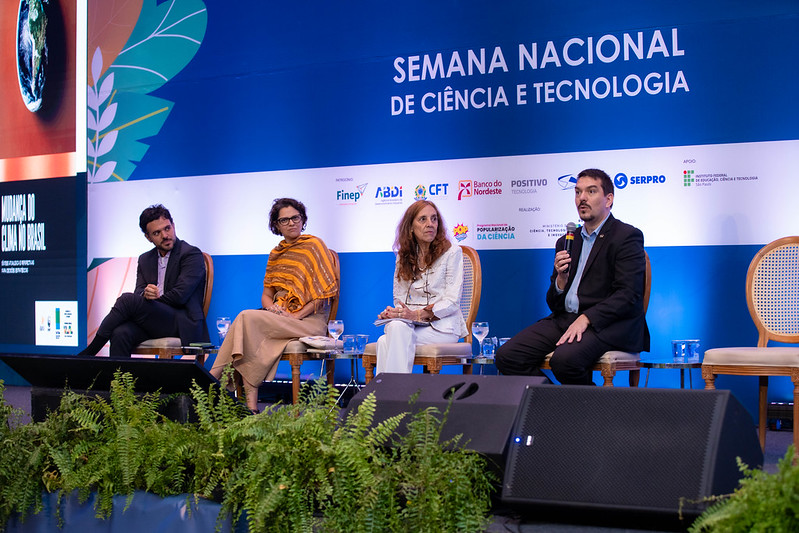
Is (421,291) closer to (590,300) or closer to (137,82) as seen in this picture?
(590,300)

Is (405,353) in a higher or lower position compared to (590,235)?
lower

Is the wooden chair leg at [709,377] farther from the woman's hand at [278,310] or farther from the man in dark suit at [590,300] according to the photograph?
the woman's hand at [278,310]

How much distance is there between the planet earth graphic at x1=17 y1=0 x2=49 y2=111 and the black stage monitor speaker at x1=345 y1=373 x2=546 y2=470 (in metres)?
5.26

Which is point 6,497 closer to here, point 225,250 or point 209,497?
point 209,497

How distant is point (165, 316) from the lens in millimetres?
4871

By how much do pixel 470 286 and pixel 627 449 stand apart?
2739mm

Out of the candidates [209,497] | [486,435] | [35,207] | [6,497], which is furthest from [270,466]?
[35,207]

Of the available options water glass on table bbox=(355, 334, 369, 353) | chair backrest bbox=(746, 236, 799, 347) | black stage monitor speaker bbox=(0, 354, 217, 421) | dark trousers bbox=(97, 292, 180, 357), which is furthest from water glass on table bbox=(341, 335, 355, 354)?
chair backrest bbox=(746, 236, 799, 347)

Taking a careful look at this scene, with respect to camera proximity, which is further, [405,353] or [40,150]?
[40,150]

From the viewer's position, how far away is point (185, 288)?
4.88 metres

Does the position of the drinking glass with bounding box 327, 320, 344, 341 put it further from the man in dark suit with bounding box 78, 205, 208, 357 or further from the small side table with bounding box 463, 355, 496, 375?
the man in dark suit with bounding box 78, 205, 208, 357

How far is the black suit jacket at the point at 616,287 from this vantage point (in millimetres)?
3627

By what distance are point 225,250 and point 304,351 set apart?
1.58 meters

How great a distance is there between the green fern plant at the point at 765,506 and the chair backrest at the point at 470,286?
3.03 m
